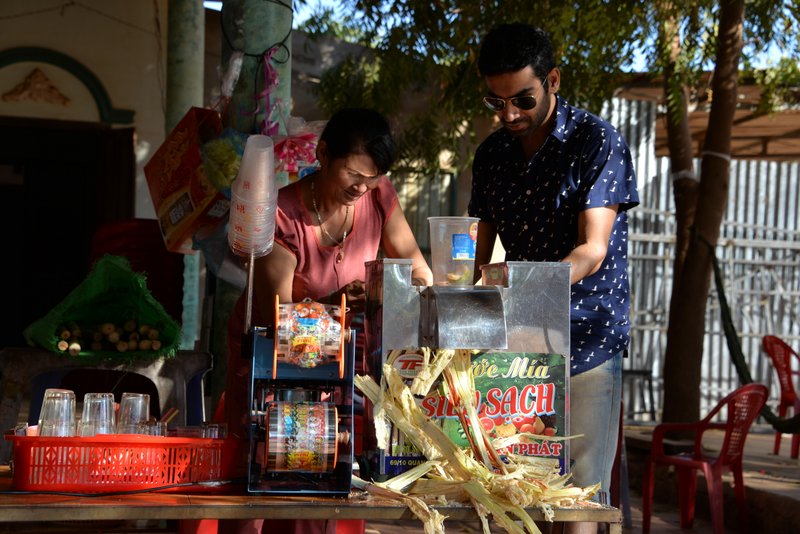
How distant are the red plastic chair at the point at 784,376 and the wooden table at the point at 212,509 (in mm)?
7319

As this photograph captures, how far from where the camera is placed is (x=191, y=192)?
4.35m

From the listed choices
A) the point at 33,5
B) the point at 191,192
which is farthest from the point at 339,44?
the point at 191,192

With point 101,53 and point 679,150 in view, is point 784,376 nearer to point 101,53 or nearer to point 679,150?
point 679,150

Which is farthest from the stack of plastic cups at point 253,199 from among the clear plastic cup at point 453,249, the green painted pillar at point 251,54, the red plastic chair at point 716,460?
the red plastic chair at point 716,460

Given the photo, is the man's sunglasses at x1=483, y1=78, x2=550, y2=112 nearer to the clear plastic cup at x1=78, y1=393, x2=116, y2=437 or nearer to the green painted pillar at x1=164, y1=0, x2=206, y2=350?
the clear plastic cup at x1=78, y1=393, x2=116, y2=437

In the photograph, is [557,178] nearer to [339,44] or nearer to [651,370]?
[339,44]

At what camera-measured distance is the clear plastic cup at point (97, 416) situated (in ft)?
8.39

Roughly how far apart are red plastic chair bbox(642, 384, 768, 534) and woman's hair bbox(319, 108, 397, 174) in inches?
156

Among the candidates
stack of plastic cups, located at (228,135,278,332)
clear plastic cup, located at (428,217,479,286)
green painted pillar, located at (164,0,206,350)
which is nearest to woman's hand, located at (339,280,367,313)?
clear plastic cup, located at (428,217,479,286)

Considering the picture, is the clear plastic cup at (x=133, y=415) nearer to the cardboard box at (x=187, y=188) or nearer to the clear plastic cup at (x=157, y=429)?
the clear plastic cup at (x=157, y=429)

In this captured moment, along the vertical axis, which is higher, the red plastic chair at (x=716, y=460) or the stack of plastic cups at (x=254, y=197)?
the stack of plastic cups at (x=254, y=197)

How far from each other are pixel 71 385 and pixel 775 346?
Answer: 7016 millimetres

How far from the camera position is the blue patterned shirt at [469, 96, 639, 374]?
9.69ft

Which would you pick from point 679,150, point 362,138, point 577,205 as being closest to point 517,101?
point 577,205
